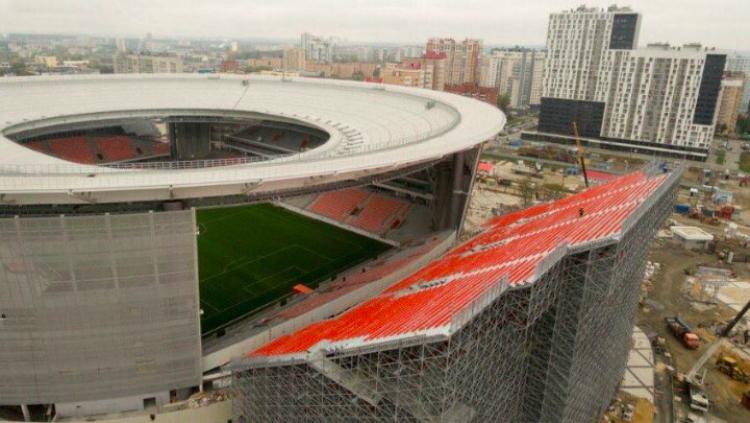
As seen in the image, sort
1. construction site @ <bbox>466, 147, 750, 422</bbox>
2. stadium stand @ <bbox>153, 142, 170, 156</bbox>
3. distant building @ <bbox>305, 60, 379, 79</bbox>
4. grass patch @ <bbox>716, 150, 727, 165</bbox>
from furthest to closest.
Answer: distant building @ <bbox>305, 60, 379, 79</bbox> < grass patch @ <bbox>716, 150, 727, 165</bbox> < stadium stand @ <bbox>153, 142, 170, 156</bbox> < construction site @ <bbox>466, 147, 750, 422</bbox>

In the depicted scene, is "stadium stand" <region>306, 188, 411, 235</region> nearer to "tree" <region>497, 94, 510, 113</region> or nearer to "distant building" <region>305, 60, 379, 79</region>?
"tree" <region>497, 94, 510, 113</region>

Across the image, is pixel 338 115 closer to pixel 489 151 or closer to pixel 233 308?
pixel 233 308

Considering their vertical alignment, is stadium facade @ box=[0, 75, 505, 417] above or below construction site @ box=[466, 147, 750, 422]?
above

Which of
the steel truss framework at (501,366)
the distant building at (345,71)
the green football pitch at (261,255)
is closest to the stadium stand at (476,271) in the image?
the steel truss framework at (501,366)

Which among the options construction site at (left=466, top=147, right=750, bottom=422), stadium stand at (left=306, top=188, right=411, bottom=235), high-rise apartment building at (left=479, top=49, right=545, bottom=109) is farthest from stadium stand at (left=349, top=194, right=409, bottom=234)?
high-rise apartment building at (left=479, top=49, right=545, bottom=109)

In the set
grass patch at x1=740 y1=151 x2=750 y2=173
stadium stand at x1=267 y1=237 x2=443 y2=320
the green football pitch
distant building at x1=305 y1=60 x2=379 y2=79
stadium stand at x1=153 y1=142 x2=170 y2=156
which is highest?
distant building at x1=305 y1=60 x2=379 y2=79

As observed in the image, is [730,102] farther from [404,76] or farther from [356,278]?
[356,278]

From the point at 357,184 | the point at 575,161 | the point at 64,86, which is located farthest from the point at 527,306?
the point at 575,161
